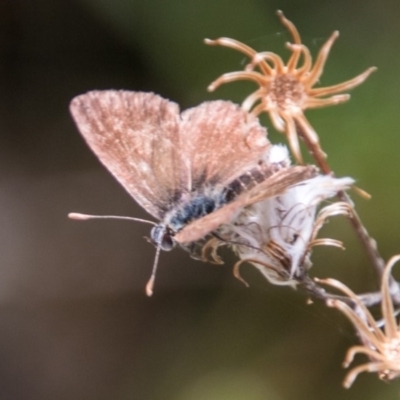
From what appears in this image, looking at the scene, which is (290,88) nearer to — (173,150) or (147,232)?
(173,150)

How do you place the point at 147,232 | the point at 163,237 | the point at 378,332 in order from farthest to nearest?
the point at 147,232 → the point at 163,237 → the point at 378,332

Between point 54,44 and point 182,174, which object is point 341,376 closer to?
point 182,174

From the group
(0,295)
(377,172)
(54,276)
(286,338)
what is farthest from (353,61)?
(0,295)

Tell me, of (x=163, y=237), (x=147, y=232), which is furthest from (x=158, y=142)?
(x=147, y=232)

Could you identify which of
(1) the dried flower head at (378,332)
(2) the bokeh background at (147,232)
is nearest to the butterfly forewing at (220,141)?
(1) the dried flower head at (378,332)

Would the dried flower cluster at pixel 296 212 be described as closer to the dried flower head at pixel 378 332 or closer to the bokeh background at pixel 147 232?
the dried flower head at pixel 378 332

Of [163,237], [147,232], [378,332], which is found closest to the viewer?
[378,332]
